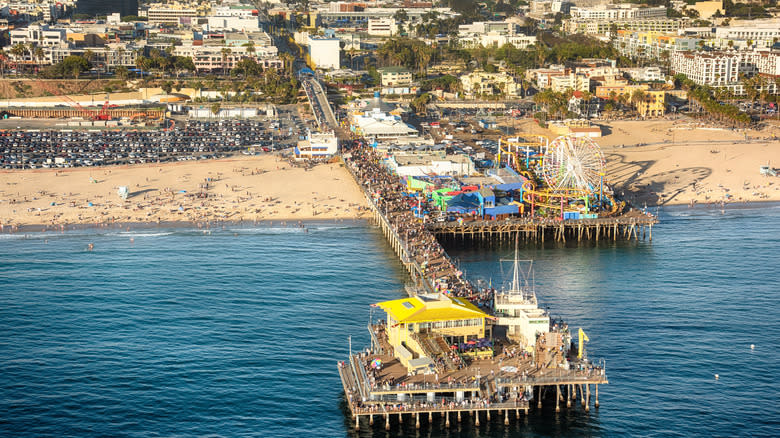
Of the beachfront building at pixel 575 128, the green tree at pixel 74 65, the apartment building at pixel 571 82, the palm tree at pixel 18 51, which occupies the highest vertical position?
the palm tree at pixel 18 51

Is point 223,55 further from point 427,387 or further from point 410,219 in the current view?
point 427,387

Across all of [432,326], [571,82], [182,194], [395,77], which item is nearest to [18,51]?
[395,77]

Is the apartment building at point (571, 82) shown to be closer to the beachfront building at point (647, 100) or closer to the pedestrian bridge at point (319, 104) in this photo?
the beachfront building at point (647, 100)

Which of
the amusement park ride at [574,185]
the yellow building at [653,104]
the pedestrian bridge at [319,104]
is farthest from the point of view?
the yellow building at [653,104]

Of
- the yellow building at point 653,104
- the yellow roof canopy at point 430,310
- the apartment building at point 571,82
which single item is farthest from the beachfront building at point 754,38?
the yellow roof canopy at point 430,310

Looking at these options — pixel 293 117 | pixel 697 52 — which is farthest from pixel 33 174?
pixel 697 52

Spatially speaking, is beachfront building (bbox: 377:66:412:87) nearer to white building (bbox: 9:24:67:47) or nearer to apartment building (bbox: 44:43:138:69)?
apartment building (bbox: 44:43:138:69)

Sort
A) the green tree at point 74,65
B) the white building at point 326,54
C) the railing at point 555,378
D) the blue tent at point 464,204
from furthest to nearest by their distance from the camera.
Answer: the white building at point 326,54
the green tree at point 74,65
the blue tent at point 464,204
the railing at point 555,378
